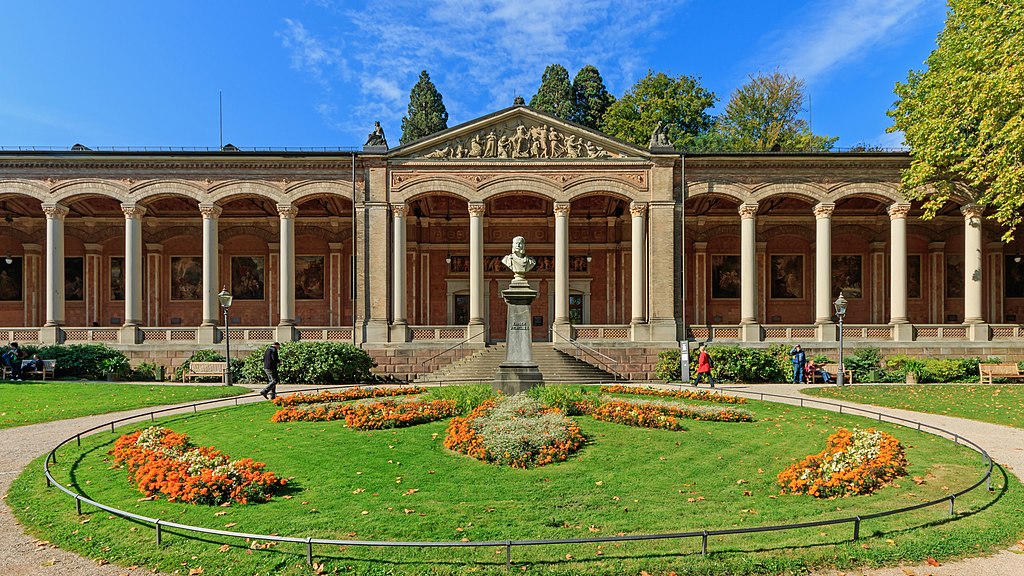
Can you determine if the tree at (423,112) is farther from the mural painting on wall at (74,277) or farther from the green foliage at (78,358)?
the green foliage at (78,358)

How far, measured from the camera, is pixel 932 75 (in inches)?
935

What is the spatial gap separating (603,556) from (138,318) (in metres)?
27.5

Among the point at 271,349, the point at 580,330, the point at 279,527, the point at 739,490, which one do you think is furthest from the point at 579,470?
the point at 580,330

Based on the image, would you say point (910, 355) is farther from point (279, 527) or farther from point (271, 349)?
point (279, 527)

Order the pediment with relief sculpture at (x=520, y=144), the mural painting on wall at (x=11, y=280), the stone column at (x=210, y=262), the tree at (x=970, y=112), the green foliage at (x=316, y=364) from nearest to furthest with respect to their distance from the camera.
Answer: the tree at (x=970, y=112) < the green foliage at (x=316, y=364) < the stone column at (x=210, y=262) < the pediment with relief sculpture at (x=520, y=144) < the mural painting on wall at (x=11, y=280)

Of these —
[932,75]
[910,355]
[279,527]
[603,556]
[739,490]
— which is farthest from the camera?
[910,355]

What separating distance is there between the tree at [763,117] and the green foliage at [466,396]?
3567 centimetres

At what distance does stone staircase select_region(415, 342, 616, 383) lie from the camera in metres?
22.4

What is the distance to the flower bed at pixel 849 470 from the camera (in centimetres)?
770

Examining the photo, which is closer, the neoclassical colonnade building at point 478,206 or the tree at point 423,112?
the neoclassical colonnade building at point 478,206

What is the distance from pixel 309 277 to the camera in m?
32.5

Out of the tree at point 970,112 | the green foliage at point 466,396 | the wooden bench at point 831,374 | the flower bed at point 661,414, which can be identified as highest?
the tree at point 970,112

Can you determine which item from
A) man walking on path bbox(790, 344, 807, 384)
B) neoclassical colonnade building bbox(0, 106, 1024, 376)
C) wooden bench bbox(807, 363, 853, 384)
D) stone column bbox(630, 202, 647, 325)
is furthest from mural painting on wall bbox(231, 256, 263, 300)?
wooden bench bbox(807, 363, 853, 384)

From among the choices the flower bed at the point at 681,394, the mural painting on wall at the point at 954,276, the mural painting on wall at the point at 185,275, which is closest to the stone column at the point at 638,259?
the flower bed at the point at 681,394
